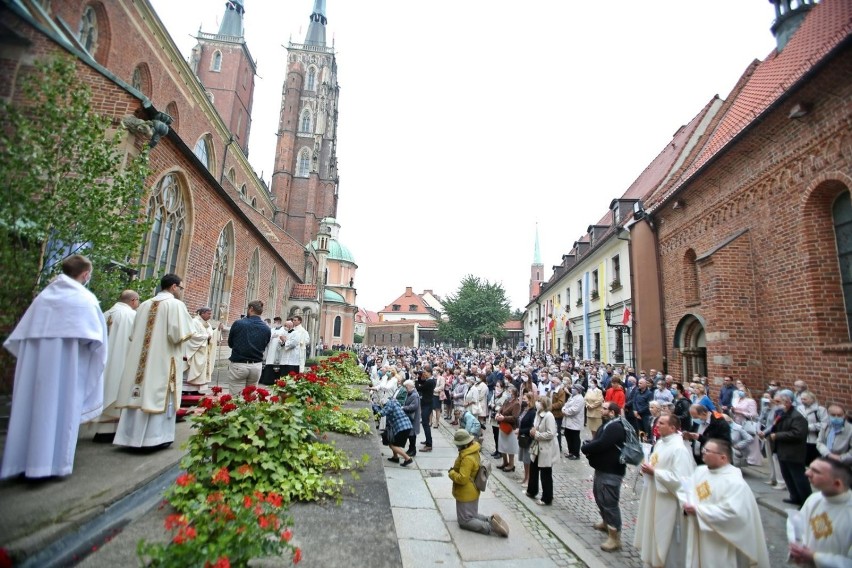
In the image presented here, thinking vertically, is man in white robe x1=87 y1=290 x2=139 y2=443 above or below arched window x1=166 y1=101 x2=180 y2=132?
below

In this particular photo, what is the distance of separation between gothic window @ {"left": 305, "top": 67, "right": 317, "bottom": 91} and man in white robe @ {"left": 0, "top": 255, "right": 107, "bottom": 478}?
50130mm

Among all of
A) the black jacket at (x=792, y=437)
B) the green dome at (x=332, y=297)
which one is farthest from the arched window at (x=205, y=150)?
the green dome at (x=332, y=297)

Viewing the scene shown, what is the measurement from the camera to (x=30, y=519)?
2.37 meters

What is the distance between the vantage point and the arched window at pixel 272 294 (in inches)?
885

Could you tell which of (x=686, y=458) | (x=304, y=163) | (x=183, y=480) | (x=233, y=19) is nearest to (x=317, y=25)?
(x=233, y=19)

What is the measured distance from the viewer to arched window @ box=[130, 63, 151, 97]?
16092 millimetres

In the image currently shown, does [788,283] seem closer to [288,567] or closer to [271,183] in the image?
[288,567]

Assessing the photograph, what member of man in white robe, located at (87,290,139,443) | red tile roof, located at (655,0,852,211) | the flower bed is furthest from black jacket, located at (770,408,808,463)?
man in white robe, located at (87,290,139,443)

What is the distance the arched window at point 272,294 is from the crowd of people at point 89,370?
17.1 metres

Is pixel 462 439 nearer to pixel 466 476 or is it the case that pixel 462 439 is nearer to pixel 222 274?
pixel 466 476

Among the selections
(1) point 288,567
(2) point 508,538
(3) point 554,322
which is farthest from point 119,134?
(3) point 554,322

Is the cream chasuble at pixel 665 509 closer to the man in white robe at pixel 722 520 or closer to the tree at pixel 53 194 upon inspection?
the man in white robe at pixel 722 520

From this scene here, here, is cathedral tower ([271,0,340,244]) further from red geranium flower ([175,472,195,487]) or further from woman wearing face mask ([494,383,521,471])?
Result: red geranium flower ([175,472,195,487])

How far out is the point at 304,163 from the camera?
44.9 m
